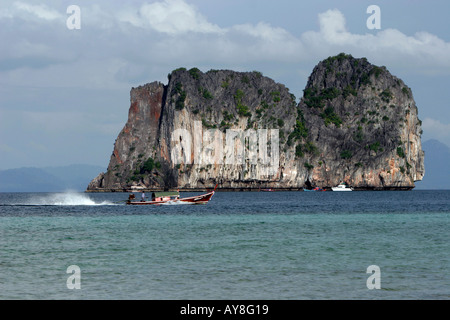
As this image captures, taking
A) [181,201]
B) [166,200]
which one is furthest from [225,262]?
[181,201]

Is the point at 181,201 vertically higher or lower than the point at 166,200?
lower

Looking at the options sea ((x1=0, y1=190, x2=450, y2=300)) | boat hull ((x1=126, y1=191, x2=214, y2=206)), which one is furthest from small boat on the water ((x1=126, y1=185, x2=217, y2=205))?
sea ((x1=0, y1=190, x2=450, y2=300))

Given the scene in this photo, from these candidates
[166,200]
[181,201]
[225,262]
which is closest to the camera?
[225,262]

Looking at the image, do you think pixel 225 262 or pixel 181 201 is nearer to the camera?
pixel 225 262

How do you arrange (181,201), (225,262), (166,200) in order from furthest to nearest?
1. (181,201)
2. (166,200)
3. (225,262)

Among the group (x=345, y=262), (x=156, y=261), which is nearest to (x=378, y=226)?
(x=345, y=262)

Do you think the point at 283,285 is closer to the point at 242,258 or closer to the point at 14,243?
the point at 242,258

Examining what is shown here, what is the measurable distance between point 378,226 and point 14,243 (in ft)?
88.6

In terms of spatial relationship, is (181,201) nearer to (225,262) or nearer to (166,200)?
(166,200)

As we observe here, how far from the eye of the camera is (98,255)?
30.5 metres

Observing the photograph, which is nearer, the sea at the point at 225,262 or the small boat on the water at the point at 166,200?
the sea at the point at 225,262

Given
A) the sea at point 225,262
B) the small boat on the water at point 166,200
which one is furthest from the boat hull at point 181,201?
the sea at point 225,262

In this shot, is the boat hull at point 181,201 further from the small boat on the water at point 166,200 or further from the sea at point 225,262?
the sea at point 225,262

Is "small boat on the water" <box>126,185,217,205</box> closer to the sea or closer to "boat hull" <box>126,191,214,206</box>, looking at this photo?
"boat hull" <box>126,191,214,206</box>
